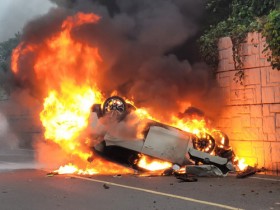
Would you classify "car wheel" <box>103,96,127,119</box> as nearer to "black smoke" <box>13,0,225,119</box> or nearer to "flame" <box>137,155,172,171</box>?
"black smoke" <box>13,0,225,119</box>

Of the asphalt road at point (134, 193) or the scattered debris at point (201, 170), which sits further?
the scattered debris at point (201, 170)

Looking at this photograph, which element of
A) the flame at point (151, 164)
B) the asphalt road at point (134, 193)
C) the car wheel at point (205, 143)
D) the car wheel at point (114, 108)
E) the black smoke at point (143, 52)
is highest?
the black smoke at point (143, 52)

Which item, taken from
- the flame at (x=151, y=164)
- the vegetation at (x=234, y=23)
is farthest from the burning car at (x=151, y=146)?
the vegetation at (x=234, y=23)

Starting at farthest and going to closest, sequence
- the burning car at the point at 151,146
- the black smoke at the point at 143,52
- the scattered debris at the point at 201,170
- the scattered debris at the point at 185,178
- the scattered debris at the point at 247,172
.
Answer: the black smoke at the point at 143,52 < the burning car at the point at 151,146 < the scattered debris at the point at 201,170 < the scattered debris at the point at 247,172 < the scattered debris at the point at 185,178

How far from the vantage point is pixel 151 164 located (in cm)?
1106

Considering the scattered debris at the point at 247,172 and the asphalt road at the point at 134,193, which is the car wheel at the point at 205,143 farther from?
the asphalt road at the point at 134,193

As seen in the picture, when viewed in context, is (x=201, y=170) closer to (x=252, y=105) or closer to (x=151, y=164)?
(x=151, y=164)

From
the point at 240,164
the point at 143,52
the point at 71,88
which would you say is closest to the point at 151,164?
the point at 240,164

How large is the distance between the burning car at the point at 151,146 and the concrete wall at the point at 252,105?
2.52ft

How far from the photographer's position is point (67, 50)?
37.4 feet

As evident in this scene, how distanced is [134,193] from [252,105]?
4.85 metres

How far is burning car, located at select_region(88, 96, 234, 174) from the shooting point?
10.6 meters

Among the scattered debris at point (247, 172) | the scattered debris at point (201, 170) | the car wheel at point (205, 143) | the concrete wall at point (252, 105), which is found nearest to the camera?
the scattered debris at point (247, 172)

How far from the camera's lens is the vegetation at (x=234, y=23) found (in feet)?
37.9
